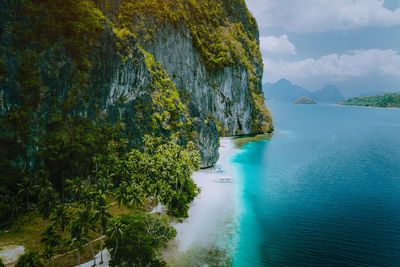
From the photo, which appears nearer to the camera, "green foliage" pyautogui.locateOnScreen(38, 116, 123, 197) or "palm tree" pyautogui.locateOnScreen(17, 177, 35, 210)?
"palm tree" pyautogui.locateOnScreen(17, 177, 35, 210)

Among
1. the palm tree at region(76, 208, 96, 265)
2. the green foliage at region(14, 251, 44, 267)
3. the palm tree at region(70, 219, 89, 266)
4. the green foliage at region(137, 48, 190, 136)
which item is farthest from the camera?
the green foliage at region(137, 48, 190, 136)

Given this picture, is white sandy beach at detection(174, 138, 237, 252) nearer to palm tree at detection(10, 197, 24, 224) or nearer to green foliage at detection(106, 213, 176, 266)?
green foliage at detection(106, 213, 176, 266)

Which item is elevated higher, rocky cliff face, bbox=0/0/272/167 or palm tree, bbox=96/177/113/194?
rocky cliff face, bbox=0/0/272/167

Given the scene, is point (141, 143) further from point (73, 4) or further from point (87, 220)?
point (73, 4)

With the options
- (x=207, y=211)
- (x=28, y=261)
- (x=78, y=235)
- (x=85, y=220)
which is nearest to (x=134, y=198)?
(x=85, y=220)


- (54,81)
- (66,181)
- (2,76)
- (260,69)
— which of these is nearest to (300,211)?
(66,181)

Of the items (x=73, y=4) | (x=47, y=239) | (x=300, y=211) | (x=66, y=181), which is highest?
(x=73, y=4)

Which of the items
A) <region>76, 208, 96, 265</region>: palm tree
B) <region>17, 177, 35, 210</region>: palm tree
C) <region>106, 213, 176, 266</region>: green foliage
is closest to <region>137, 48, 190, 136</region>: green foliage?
<region>17, 177, 35, 210</region>: palm tree
